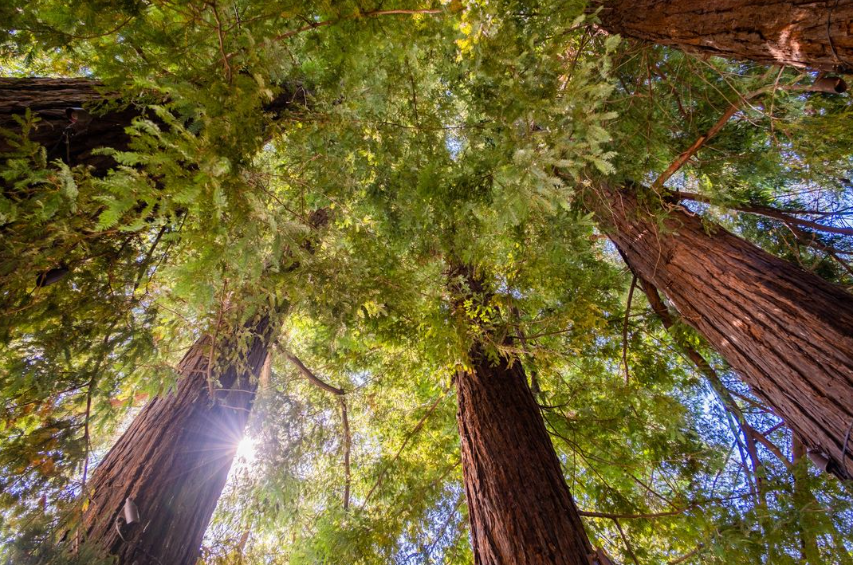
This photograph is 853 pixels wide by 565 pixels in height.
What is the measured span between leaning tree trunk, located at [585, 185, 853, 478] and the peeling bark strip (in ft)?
4.14

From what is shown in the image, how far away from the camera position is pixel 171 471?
9.38ft

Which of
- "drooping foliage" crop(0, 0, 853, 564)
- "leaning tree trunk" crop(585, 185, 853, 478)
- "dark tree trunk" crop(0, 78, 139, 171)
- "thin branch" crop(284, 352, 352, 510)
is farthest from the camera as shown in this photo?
"thin branch" crop(284, 352, 352, 510)

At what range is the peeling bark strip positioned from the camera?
1601mm

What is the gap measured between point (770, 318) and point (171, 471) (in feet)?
14.7

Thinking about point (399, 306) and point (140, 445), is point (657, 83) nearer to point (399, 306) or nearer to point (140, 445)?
point (399, 306)

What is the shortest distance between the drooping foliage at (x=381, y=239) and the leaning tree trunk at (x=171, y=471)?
32 cm

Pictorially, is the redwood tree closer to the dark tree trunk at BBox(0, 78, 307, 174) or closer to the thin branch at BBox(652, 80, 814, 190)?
the thin branch at BBox(652, 80, 814, 190)

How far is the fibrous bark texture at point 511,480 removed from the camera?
7.94 ft

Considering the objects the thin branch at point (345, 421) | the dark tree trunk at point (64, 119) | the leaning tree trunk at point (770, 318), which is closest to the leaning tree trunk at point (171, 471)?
the thin branch at point (345, 421)

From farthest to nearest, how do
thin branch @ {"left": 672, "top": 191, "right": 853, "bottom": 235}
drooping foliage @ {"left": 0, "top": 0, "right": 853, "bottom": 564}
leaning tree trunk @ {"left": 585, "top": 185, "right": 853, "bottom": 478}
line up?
thin branch @ {"left": 672, "top": 191, "right": 853, "bottom": 235} → leaning tree trunk @ {"left": 585, "top": 185, "right": 853, "bottom": 478} → drooping foliage @ {"left": 0, "top": 0, "right": 853, "bottom": 564}

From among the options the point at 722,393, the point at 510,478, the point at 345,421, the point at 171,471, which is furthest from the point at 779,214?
the point at 171,471

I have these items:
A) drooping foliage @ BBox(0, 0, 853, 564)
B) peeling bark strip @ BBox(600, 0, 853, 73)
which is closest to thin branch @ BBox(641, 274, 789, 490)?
drooping foliage @ BBox(0, 0, 853, 564)

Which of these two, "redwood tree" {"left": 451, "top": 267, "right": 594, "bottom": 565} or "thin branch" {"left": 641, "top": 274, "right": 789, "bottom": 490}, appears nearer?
"redwood tree" {"left": 451, "top": 267, "right": 594, "bottom": 565}

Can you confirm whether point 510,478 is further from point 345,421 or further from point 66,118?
point 66,118
